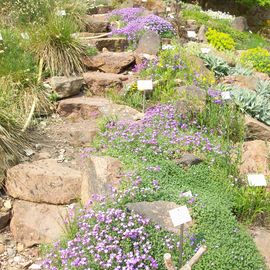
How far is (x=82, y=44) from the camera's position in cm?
729

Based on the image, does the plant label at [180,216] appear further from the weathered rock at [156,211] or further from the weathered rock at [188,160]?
the weathered rock at [188,160]

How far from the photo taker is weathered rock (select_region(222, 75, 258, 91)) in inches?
269

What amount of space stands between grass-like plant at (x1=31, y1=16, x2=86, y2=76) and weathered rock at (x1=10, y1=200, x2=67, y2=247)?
269 centimetres

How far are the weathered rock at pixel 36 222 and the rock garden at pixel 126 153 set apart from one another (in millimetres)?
12

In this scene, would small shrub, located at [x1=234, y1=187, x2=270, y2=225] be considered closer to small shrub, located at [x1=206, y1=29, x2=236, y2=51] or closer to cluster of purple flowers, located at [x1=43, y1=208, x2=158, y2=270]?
cluster of purple flowers, located at [x1=43, y1=208, x2=158, y2=270]

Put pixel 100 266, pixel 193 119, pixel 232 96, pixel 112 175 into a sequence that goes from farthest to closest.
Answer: pixel 232 96 → pixel 193 119 → pixel 112 175 → pixel 100 266

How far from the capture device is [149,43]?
7.80 metres

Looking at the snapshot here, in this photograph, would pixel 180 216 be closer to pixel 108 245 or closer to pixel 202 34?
pixel 108 245

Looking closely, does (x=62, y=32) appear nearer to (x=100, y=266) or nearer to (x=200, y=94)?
(x=200, y=94)

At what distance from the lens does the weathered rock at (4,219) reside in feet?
15.1

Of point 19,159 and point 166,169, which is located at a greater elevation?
point 166,169

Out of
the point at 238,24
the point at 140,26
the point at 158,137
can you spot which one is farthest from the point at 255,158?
the point at 238,24

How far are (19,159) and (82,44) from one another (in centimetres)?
293

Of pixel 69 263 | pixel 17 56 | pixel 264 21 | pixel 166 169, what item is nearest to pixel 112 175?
pixel 166 169
